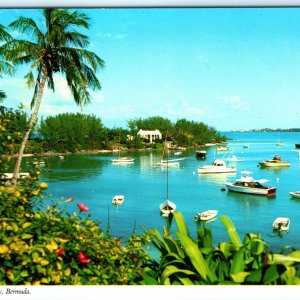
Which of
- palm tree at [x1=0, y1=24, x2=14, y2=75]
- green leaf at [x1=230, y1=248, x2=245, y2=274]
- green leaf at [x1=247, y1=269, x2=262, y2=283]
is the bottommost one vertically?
green leaf at [x1=247, y1=269, x2=262, y2=283]

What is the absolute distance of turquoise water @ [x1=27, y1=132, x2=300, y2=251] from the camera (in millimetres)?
4172

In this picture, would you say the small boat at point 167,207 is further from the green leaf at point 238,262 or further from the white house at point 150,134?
the green leaf at point 238,262

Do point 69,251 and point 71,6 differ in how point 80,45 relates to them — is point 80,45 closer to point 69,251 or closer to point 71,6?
point 71,6

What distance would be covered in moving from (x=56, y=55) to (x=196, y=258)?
229 centimetres

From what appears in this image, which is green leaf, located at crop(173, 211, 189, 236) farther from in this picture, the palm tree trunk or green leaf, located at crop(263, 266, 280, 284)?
the palm tree trunk

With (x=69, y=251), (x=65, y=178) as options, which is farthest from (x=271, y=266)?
(x=65, y=178)

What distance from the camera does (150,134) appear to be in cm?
368

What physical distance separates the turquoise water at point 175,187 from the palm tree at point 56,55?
585 mm

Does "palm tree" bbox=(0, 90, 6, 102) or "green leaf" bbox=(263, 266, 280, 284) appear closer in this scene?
"green leaf" bbox=(263, 266, 280, 284)

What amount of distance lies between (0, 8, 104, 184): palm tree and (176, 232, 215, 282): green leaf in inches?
59.5

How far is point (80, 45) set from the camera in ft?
11.1

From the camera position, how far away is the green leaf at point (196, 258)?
1797 mm

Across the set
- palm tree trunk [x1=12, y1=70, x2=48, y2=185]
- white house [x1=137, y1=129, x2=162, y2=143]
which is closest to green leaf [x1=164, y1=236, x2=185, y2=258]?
palm tree trunk [x1=12, y1=70, x2=48, y2=185]
